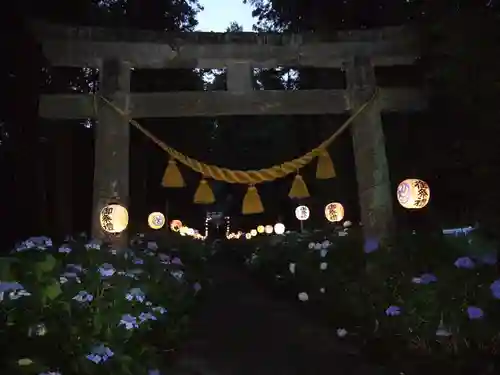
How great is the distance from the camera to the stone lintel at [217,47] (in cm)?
734

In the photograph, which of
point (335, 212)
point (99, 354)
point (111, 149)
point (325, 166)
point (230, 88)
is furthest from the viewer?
point (335, 212)

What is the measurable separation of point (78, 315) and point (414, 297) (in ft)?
10.1

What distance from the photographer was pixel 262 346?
6910mm

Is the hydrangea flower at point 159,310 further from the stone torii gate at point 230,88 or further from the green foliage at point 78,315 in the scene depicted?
the stone torii gate at point 230,88

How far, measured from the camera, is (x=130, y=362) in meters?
3.91

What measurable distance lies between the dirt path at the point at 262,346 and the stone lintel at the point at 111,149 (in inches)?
82.9

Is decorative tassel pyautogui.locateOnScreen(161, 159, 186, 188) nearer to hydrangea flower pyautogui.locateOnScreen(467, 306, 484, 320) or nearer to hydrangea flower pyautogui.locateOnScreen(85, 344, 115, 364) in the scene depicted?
hydrangea flower pyautogui.locateOnScreen(85, 344, 115, 364)

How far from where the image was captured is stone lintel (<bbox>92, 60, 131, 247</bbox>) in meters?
7.25

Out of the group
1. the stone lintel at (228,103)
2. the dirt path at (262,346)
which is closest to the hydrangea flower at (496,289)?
the dirt path at (262,346)

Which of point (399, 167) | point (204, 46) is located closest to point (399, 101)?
point (399, 167)

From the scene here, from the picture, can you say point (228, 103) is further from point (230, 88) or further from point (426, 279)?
point (426, 279)

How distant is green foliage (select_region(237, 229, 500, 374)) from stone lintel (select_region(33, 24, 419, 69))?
115 inches

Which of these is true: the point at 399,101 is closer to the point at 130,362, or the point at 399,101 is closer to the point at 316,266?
the point at 316,266

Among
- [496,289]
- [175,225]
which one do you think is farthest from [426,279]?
[175,225]
